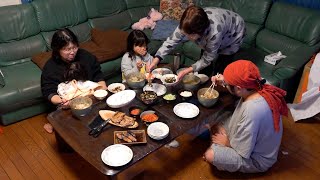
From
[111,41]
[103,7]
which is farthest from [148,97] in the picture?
[103,7]

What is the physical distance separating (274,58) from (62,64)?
2189 mm

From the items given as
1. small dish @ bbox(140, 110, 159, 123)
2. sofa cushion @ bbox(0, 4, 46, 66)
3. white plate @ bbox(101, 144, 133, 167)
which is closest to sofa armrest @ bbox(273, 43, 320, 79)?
small dish @ bbox(140, 110, 159, 123)

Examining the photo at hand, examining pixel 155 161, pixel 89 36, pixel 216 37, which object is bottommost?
pixel 155 161

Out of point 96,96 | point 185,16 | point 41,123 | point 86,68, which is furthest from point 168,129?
point 41,123

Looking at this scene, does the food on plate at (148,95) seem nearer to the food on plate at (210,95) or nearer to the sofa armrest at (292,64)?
the food on plate at (210,95)

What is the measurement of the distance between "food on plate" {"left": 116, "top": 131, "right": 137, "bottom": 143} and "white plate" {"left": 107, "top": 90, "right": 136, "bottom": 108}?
27 centimetres

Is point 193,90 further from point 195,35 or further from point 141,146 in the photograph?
point 141,146

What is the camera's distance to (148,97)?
2.02m

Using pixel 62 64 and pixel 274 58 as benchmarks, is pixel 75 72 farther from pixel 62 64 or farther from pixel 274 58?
pixel 274 58

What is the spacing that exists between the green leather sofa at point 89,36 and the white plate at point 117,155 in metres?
1.35

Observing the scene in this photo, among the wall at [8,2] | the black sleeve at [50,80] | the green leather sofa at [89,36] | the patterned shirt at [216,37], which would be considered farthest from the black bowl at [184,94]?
the wall at [8,2]

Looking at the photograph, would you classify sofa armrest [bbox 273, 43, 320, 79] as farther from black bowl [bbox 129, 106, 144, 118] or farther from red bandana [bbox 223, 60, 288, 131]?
black bowl [bbox 129, 106, 144, 118]

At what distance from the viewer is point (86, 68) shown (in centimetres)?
233

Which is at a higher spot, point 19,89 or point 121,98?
point 121,98
